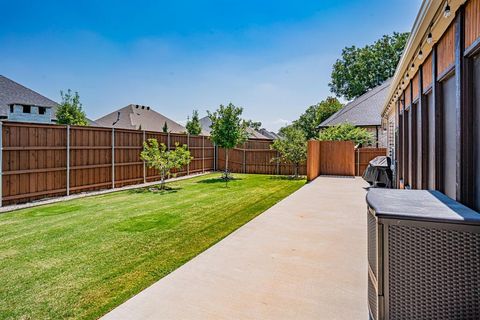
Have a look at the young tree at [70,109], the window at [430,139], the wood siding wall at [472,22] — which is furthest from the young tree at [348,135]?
the young tree at [70,109]

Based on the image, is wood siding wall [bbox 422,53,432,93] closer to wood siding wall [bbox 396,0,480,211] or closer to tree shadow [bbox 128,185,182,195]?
wood siding wall [bbox 396,0,480,211]

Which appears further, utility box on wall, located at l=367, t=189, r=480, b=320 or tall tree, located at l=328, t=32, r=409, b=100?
tall tree, located at l=328, t=32, r=409, b=100

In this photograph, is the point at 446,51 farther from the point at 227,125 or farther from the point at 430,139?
the point at 227,125

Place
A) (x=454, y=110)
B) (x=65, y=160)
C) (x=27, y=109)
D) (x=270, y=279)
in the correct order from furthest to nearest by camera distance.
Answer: (x=27, y=109), (x=65, y=160), (x=270, y=279), (x=454, y=110)

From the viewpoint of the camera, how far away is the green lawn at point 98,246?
289 centimetres

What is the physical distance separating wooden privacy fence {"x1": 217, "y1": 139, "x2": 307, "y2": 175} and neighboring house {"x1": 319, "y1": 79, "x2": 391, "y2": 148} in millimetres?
5781

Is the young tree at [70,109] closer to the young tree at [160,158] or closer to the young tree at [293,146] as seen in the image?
the young tree at [160,158]

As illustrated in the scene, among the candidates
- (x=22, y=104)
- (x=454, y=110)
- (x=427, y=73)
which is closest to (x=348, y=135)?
(x=427, y=73)

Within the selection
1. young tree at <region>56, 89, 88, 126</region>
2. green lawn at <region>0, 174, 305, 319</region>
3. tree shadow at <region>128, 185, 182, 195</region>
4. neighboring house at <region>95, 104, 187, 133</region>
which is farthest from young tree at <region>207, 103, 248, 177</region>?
neighboring house at <region>95, 104, 187, 133</region>

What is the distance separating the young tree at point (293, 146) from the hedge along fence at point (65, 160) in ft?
20.3

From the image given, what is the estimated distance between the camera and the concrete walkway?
2.54 metres

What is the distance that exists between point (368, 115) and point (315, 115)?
48.1 ft

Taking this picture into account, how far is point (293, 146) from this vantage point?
14805mm

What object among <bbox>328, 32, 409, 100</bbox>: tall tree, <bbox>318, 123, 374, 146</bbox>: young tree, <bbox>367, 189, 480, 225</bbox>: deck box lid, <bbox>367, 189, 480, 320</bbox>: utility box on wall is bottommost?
<bbox>367, 189, 480, 320</bbox>: utility box on wall
